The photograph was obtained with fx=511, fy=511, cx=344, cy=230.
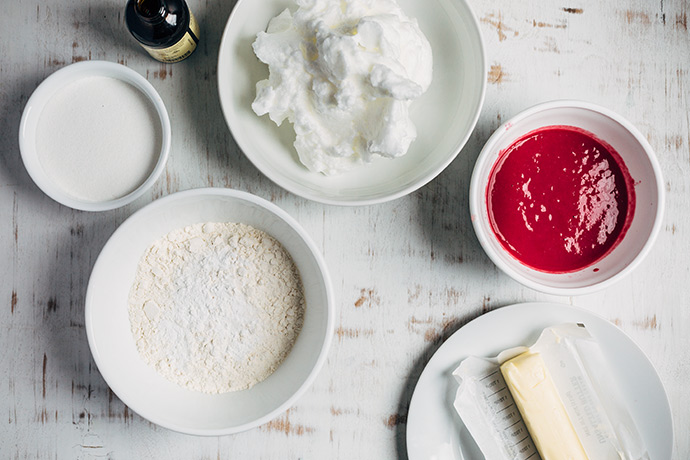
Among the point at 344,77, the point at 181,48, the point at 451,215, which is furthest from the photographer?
the point at 451,215

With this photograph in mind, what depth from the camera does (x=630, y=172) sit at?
3.01ft

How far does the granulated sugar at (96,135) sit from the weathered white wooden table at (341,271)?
73 mm

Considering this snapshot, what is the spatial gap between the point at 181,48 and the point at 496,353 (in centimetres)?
81

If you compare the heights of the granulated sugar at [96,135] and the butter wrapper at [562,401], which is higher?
the granulated sugar at [96,135]

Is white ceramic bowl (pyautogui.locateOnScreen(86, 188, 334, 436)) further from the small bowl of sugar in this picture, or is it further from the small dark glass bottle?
the small dark glass bottle

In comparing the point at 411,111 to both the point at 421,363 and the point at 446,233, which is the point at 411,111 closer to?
the point at 446,233

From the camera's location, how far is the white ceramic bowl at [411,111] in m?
0.89

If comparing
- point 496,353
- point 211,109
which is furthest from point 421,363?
point 211,109

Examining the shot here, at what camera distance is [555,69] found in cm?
101

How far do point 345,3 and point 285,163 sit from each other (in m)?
0.29

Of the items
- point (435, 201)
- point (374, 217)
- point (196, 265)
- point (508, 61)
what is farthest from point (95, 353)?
point (508, 61)

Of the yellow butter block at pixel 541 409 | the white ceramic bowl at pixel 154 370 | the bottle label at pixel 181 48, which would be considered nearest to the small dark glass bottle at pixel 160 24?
the bottle label at pixel 181 48

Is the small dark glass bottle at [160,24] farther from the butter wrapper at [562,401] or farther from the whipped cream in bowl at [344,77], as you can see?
the butter wrapper at [562,401]

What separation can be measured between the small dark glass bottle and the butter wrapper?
2.54 feet
